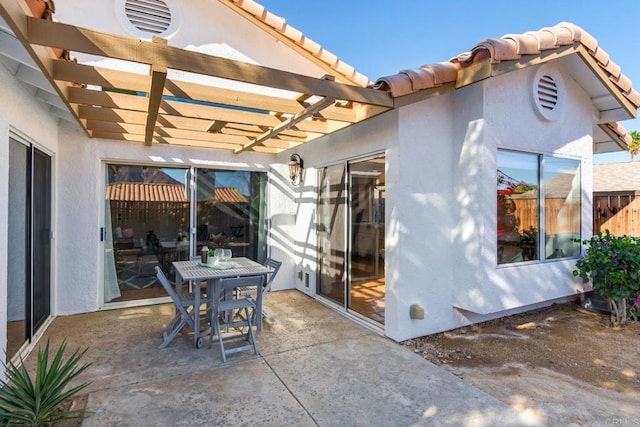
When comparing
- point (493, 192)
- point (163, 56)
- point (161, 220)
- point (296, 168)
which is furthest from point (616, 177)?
point (163, 56)

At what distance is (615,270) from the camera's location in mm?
5055

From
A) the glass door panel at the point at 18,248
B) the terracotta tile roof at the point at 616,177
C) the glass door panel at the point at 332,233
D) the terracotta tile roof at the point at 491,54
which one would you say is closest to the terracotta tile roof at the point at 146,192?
the glass door panel at the point at 18,248

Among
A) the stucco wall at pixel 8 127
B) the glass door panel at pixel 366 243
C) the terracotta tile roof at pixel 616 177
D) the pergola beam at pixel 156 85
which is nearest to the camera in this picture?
the pergola beam at pixel 156 85

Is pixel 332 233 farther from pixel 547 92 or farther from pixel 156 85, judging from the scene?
pixel 547 92

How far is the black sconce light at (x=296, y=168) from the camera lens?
6.85 metres

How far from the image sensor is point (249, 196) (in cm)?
711

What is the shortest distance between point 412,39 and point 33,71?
912 centimetres

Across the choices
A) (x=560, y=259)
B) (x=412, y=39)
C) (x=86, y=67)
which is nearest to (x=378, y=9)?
(x=412, y=39)

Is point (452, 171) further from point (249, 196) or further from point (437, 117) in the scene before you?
point (249, 196)

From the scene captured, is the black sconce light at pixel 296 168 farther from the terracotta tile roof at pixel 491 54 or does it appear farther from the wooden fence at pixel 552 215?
the wooden fence at pixel 552 215

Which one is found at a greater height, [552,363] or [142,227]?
[142,227]

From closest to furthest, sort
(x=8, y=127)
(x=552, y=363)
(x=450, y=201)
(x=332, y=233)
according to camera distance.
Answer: (x=8, y=127)
(x=552, y=363)
(x=450, y=201)
(x=332, y=233)

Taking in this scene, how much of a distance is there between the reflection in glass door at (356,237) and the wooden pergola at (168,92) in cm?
86

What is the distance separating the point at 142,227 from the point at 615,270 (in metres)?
7.68
